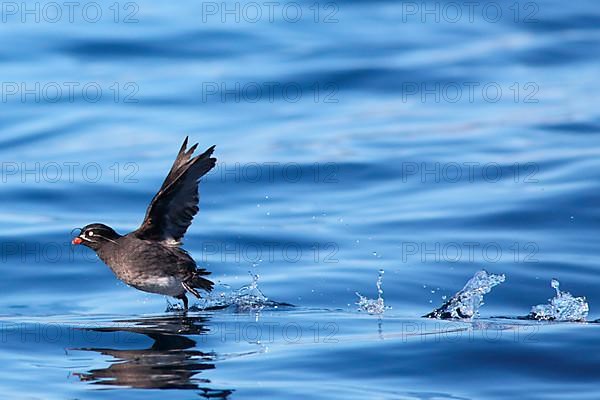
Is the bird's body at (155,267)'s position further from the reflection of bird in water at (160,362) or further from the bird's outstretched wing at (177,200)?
the reflection of bird in water at (160,362)

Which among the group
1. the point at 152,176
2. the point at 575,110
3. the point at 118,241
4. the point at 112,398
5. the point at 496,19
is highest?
the point at 496,19

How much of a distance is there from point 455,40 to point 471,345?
2022cm

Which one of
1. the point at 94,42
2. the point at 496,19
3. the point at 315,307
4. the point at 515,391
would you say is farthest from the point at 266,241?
the point at 496,19

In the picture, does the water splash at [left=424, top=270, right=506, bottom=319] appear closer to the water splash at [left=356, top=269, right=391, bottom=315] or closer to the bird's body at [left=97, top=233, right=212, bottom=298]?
the water splash at [left=356, top=269, right=391, bottom=315]

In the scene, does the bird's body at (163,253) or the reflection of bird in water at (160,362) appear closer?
the reflection of bird in water at (160,362)

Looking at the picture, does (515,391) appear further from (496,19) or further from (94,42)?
(496,19)

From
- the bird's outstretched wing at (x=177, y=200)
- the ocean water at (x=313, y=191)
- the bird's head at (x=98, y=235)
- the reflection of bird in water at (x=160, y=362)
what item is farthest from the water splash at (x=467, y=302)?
the bird's head at (x=98, y=235)

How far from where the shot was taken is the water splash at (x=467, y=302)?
11.3m

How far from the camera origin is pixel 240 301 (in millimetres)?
12156

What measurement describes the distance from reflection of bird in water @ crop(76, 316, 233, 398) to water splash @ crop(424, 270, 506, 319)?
223 cm

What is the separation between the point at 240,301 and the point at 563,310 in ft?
10.2

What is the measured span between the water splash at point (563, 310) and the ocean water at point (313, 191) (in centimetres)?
30

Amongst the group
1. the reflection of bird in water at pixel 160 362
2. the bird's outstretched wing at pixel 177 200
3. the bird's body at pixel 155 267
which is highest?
the bird's outstretched wing at pixel 177 200

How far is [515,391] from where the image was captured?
8555 mm
